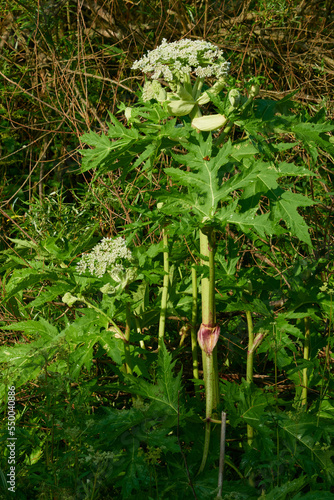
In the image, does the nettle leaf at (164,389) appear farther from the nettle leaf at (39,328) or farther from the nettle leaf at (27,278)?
the nettle leaf at (27,278)

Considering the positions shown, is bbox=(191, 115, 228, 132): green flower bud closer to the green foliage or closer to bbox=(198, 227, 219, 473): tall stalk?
the green foliage

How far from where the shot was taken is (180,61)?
6.28 feet

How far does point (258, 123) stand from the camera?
72.2 inches

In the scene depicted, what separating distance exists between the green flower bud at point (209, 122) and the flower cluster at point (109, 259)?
57cm

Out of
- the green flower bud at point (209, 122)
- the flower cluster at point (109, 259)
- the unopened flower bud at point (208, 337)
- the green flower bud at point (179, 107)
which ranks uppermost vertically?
the green flower bud at point (179, 107)

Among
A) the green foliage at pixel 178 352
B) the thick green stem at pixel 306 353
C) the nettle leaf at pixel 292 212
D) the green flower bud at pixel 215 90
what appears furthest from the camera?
the thick green stem at pixel 306 353

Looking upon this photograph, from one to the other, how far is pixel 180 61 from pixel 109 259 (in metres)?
0.85

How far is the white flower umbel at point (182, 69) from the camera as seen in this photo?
1872 millimetres

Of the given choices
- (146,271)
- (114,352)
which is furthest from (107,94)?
(114,352)

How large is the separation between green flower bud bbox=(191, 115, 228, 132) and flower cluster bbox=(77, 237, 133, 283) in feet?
1.86

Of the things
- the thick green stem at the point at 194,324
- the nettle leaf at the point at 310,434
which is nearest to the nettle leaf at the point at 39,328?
the thick green stem at the point at 194,324

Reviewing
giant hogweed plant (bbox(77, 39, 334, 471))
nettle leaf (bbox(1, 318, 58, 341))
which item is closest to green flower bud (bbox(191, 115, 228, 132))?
giant hogweed plant (bbox(77, 39, 334, 471))

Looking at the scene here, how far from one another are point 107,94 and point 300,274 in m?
2.65

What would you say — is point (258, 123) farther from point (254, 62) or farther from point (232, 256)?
point (254, 62)
